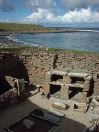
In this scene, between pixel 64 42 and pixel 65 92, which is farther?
pixel 64 42

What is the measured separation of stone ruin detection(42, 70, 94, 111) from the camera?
1638 cm

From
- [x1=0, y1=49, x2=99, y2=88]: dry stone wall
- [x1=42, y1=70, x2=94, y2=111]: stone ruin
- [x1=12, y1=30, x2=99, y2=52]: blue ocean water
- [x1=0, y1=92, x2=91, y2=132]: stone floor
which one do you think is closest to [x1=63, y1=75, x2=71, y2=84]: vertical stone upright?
[x1=42, y1=70, x2=94, y2=111]: stone ruin

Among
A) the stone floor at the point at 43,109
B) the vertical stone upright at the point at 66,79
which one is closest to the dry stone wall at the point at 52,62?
the vertical stone upright at the point at 66,79

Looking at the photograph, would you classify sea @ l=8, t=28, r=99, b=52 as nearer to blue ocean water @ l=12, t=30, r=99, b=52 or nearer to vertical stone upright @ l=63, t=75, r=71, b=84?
blue ocean water @ l=12, t=30, r=99, b=52

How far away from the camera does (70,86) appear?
16.7 meters

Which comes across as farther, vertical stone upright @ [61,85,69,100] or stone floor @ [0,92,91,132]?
vertical stone upright @ [61,85,69,100]

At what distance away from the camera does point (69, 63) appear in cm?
1817

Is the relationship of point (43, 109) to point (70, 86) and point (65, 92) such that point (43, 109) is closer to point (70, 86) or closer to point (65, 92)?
point (65, 92)

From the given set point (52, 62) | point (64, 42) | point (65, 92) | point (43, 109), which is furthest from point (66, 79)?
point (64, 42)

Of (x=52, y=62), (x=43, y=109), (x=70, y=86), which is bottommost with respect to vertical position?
(x=43, y=109)

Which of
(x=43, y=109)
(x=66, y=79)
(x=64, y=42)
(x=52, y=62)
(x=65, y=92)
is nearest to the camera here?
(x=43, y=109)

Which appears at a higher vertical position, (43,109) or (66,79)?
(66,79)

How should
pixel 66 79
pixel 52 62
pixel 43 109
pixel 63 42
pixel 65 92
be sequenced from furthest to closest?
pixel 63 42 < pixel 52 62 < pixel 66 79 < pixel 65 92 < pixel 43 109

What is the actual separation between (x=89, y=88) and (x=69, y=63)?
8.47 feet
